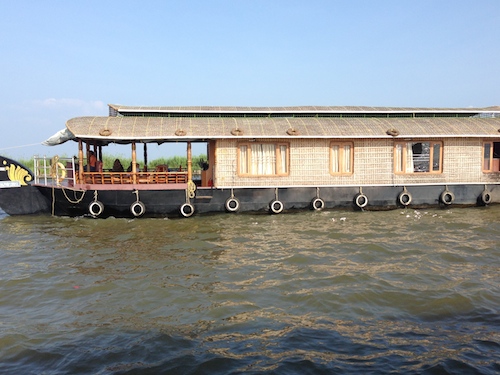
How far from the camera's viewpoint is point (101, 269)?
7.06 m

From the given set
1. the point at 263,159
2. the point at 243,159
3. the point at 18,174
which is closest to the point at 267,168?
the point at 263,159

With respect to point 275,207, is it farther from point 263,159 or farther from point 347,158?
point 347,158

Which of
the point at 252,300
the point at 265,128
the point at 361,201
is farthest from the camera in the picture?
the point at 265,128

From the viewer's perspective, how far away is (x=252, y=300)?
562 centimetres

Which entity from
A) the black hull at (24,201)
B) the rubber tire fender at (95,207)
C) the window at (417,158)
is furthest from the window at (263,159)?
the black hull at (24,201)

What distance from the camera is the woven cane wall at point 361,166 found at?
1165 cm

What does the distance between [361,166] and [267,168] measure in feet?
9.27

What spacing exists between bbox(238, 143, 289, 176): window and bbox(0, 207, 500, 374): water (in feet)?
7.65

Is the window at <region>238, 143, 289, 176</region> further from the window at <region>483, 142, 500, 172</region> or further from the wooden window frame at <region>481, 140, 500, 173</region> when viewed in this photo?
the window at <region>483, 142, 500, 172</region>

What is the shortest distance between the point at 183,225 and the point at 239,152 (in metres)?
2.83

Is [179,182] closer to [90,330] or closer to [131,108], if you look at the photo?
[131,108]

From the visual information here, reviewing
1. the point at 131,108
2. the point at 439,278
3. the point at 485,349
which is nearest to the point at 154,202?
the point at 131,108

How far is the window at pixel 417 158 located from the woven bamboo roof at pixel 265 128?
41cm

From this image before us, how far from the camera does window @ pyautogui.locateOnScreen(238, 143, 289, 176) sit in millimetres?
11766
